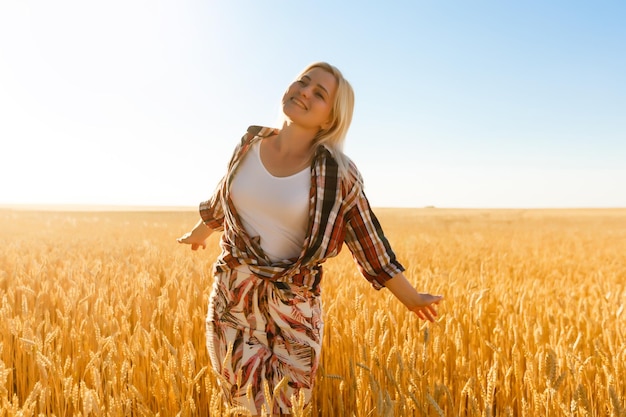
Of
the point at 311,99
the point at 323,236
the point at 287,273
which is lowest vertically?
the point at 287,273

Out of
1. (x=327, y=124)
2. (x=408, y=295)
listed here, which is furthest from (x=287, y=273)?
(x=327, y=124)

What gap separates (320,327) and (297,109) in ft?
2.50

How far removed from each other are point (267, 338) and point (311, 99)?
2.72 ft

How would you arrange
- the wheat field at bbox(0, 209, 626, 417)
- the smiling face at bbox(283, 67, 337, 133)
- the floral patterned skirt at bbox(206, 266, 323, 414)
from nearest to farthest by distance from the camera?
the wheat field at bbox(0, 209, 626, 417)
the floral patterned skirt at bbox(206, 266, 323, 414)
the smiling face at bbox(283, 67, 337, 133)

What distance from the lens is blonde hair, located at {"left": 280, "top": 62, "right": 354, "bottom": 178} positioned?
1.82m

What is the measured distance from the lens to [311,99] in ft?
5.88

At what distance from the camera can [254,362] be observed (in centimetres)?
165

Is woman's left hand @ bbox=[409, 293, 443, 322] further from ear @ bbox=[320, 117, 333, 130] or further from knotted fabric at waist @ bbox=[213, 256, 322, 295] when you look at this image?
ear @ bbox=[320, 117, 333, 130]

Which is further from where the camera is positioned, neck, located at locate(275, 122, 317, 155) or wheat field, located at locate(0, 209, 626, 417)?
neck, located at locate(275, 122, 317, 155)

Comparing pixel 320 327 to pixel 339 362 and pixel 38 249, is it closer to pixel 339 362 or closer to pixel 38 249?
pixel 339 362

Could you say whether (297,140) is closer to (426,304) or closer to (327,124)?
(327,124)

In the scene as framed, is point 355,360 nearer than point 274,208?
No

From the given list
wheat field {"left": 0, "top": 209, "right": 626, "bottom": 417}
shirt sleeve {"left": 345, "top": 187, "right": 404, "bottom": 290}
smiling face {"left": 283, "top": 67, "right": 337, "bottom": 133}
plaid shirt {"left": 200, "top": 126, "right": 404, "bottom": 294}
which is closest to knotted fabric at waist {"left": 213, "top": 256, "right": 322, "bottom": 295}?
plaid shirt {"left": 200, "top": 126, "right": 404, "bottom": 294}

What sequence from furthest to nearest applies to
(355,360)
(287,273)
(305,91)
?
(355,360), (305,91), (287,273)
